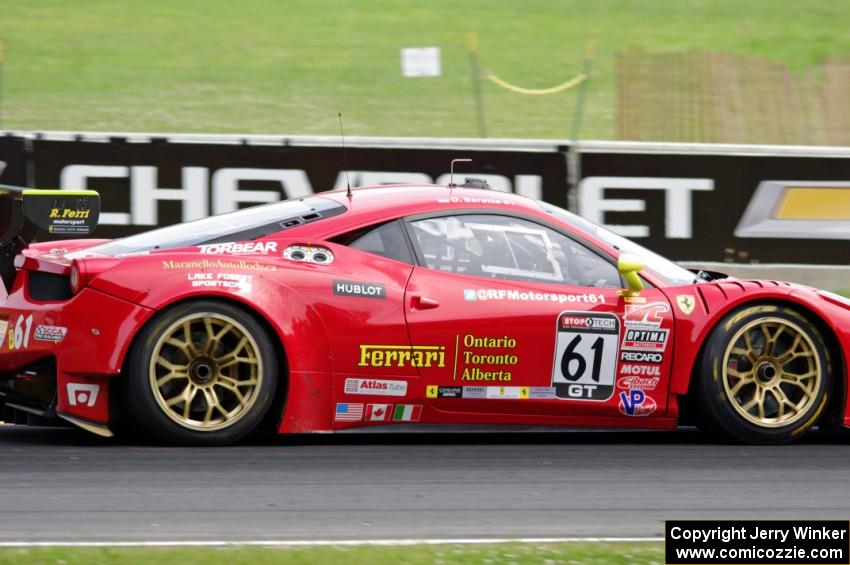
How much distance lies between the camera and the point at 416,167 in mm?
11266

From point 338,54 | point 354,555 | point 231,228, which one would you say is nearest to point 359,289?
point 231,228

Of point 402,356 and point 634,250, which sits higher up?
point 634,250

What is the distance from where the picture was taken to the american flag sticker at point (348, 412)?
6.36m

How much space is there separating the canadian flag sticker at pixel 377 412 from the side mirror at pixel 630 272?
1338mm

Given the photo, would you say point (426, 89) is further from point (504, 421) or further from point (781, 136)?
point (504, 421)

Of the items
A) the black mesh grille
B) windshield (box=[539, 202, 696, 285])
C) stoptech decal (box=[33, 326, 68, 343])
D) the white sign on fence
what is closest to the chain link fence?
the white sign on fence

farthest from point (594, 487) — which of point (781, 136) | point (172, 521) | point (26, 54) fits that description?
point (26, 54)

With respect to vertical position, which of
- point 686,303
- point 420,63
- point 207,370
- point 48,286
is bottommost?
point 207,370

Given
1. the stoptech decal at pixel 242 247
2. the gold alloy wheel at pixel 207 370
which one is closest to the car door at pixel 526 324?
the stoptech decal at pixel 242 247

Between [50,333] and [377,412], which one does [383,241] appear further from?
[50,333]

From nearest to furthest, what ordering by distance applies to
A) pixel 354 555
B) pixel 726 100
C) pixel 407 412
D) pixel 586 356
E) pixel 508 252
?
1. pixel 354 555
2. pixel 407 412
3. pixel 586 356
4. pixel 508 252
5. pixel 726 100

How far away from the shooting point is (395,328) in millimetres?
6391

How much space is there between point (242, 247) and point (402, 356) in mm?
956

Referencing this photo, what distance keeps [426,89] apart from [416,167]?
925 cm
